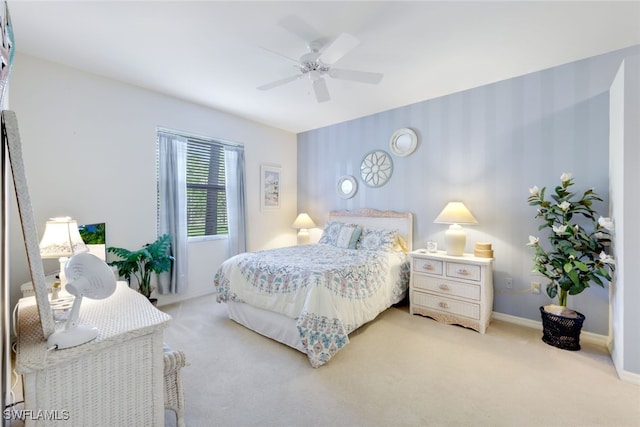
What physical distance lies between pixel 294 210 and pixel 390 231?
Result: 213cm

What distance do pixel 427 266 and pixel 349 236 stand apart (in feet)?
3.73

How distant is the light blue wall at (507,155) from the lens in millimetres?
2674

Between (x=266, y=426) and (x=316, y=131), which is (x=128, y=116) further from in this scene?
(x=266, y=426)

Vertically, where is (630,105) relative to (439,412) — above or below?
above

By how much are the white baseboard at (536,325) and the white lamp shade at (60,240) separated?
4153mm

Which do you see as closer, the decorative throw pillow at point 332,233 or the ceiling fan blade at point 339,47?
the ceiling fan blade at point 339,47

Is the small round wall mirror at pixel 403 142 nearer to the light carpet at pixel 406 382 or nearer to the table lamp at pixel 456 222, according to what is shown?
the table lamp at pixel 456 222

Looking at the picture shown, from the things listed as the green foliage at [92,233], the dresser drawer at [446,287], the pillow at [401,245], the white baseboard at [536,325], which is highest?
the green foliage at [92,233]

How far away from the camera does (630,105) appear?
6.61 feet

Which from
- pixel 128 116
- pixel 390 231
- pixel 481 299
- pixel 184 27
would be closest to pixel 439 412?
pixel 481 299

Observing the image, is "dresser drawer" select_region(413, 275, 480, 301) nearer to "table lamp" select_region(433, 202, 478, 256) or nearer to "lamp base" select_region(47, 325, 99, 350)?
"table lamp" select_region(433, 202, 478, 256)

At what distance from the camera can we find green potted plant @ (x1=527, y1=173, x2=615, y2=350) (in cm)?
240

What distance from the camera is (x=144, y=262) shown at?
3277 mm

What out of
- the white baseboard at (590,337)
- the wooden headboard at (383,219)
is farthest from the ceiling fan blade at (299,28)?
the white baseboard at (590,337)
